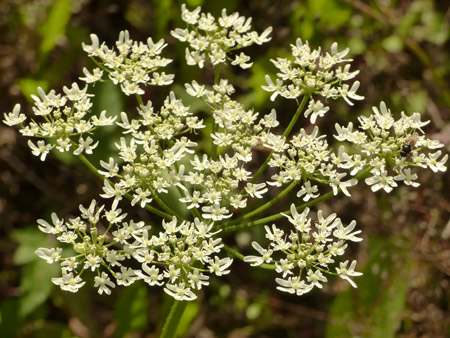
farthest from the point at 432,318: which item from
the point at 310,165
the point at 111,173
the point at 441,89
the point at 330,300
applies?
the point at 111,173

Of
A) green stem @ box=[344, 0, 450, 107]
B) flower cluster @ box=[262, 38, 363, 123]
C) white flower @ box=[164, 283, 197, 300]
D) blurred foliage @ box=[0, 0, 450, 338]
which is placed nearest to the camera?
white flower @ box=[164, 283, 197, 300]

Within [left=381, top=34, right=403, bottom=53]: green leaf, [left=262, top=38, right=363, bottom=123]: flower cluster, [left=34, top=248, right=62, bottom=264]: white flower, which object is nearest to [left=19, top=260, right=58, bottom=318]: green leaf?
[left=34, top=248, right=62, bottom=264]: white flower

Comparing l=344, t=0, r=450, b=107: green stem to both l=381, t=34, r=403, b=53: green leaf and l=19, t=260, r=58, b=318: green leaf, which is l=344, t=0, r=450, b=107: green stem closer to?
l=381, t=34, r=403, b=53: green leaf

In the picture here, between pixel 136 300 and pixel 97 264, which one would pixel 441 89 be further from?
pixel 97 264

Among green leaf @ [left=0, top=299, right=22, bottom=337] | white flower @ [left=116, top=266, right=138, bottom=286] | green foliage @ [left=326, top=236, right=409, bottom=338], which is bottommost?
green leaf @ [left=0, top=299, right=22, bottom=337]

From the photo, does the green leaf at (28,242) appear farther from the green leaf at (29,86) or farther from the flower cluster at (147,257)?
the flower cluster at (147,257)

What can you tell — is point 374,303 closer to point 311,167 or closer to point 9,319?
point 311,167

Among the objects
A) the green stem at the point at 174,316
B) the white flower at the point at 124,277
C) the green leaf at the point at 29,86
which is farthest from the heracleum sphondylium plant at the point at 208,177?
the green leaf at the point at 29,86
